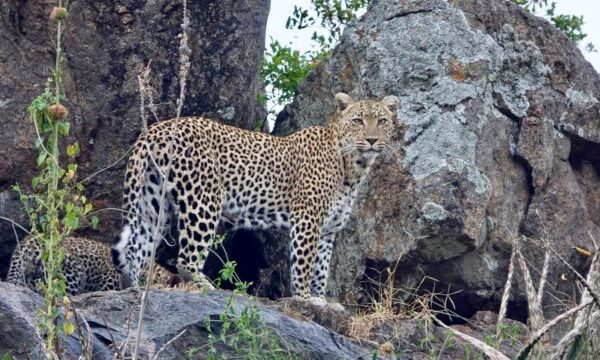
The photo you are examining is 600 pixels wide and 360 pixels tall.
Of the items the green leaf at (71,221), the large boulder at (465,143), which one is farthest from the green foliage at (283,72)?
the green leaf at (71,221)

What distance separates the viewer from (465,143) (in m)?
14.8

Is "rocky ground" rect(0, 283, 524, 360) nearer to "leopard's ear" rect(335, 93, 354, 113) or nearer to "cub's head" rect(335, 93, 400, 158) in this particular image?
"cub's head" rect(335, 93, 400, 158)

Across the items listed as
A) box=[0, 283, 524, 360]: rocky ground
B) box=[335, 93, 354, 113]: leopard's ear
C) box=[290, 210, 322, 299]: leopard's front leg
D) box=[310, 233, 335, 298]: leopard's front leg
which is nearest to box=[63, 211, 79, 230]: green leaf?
box=[0, 283, 524, 360]: rocky ground

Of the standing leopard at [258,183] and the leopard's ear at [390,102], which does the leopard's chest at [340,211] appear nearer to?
the standing leopard at [258,183]

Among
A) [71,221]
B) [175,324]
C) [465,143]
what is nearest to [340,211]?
[465,143]

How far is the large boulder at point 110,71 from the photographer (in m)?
13.9

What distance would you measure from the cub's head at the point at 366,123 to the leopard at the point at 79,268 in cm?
228

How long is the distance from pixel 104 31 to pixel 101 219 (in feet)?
6.19

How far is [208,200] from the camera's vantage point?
1393 centimetres

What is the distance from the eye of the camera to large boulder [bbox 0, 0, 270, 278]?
1394cm

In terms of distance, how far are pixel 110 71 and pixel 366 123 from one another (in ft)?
8.55

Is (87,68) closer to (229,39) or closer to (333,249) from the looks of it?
(229,39)

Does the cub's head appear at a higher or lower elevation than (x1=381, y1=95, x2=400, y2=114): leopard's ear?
lower

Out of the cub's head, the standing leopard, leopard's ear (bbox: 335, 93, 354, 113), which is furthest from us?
leopard's ear (bbox: 335, 93, 354, 113)
